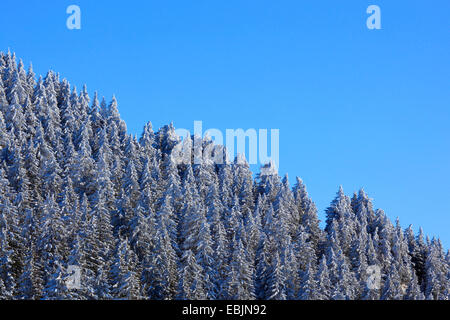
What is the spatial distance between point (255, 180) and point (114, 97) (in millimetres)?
33912

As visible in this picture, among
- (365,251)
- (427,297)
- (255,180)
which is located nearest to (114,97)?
(255,180)

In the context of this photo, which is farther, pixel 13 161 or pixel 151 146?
pixel 151 146

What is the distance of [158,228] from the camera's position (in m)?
78.6

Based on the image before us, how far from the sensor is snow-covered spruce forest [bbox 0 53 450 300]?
6825 cm

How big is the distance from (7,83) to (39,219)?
67.6 meters

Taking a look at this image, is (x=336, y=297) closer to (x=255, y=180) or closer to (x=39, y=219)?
(x=39, y=219)

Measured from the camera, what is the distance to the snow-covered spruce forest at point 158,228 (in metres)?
68.2

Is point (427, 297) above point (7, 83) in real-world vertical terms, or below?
below
